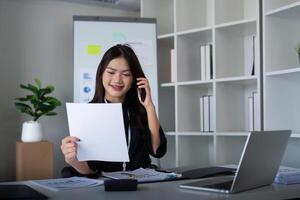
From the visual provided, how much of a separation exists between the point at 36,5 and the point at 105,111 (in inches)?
87.5

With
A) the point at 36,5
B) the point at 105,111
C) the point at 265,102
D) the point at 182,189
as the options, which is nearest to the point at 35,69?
the point at 36,5

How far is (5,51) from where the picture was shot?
3379mm

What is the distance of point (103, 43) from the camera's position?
10.9 ft

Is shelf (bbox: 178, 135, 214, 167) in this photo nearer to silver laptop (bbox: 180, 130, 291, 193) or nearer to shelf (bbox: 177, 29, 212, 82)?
shelf (bbox: 177, 29, 212, 82)

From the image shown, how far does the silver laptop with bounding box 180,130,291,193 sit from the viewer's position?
50.6 inches

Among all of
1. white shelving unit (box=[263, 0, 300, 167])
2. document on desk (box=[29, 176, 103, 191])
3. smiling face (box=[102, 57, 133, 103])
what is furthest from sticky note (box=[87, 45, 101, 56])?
document on desk (box=[29, 176, 103, 191])

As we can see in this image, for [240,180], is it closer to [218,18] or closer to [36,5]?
[218,18]

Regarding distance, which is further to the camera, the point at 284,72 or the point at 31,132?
the point at 31,132

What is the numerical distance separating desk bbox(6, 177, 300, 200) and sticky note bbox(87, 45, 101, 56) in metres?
1.98

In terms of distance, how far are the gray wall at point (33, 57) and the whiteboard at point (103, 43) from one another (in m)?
0.39

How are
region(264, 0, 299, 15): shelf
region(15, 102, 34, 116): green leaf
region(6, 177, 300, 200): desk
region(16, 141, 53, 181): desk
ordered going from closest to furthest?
1. region(6, 177, 300, 200): desk
2. region(264, 0, 299, 15): shelf
3. region(16, 141, 53, 181): desk
4. region(15, 102, 34, 116): green leaf

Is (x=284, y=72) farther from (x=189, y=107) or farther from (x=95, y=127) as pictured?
(x=95, y=127)

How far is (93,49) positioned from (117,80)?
114 centimetres

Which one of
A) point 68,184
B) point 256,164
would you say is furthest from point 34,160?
→ point 256,164
